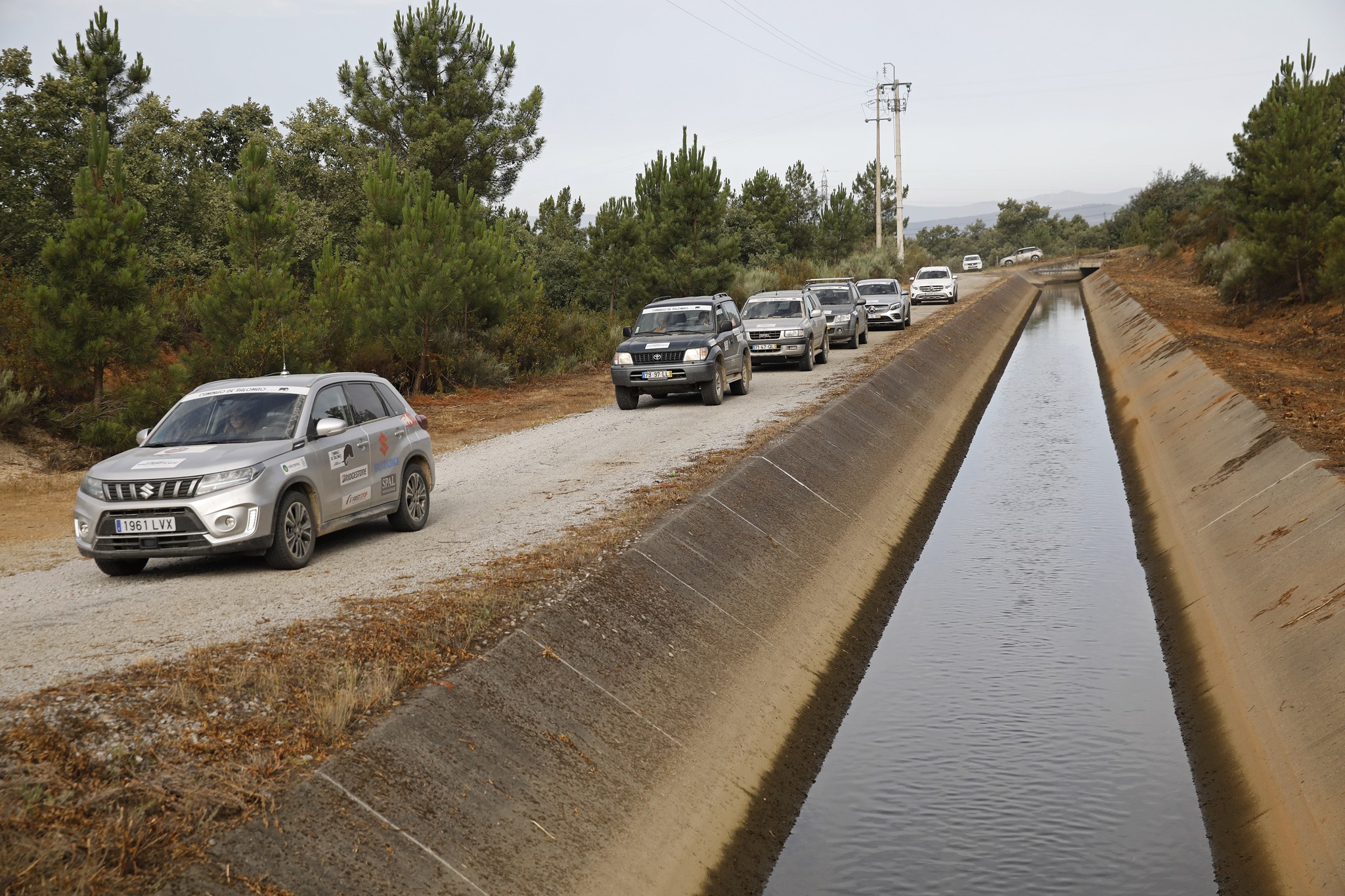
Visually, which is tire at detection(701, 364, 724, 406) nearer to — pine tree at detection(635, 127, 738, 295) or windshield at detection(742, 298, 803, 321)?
windshield at detection(742, 298, 803, 321)

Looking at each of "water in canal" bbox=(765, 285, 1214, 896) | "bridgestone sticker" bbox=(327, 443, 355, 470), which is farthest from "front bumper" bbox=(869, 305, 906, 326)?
"bridgestone sticker" bbox=(327, 443, 355, 470)

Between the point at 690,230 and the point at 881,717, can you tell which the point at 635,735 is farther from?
the point at 690,230

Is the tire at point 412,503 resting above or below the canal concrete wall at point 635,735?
above

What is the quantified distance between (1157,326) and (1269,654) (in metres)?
27.7

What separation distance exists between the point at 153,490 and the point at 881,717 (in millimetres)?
7429

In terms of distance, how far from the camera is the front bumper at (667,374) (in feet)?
75.5

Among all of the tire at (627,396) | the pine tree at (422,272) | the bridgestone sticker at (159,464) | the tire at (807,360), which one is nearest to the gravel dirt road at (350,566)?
the bridgestone sticker at (159,464)

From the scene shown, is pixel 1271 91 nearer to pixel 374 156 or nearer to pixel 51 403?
pixel 374 156

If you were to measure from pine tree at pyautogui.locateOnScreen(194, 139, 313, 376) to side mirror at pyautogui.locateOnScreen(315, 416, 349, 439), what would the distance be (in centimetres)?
891

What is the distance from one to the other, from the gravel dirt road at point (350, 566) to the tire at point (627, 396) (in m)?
2.24

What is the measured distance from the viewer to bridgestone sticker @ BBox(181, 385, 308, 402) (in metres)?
11.8

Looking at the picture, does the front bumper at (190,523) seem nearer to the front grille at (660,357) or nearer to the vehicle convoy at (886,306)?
the front grille at (660,357)

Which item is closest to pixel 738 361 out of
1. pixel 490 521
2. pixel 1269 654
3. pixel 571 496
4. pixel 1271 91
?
pixel 571 496

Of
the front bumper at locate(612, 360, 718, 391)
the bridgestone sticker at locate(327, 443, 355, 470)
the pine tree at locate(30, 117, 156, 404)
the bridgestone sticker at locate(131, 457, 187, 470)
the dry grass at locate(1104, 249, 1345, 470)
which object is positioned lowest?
the dry grass at locate(1104, 249, 1345, 470)
